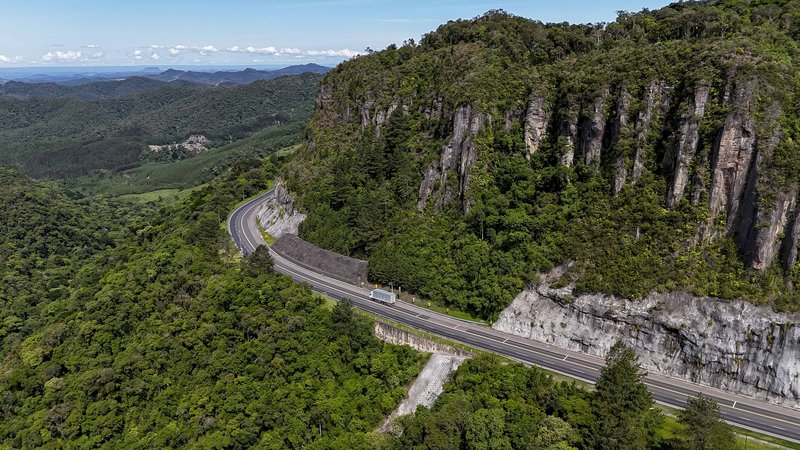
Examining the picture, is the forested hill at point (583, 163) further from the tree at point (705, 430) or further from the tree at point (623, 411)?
the tree at point (705, 430)

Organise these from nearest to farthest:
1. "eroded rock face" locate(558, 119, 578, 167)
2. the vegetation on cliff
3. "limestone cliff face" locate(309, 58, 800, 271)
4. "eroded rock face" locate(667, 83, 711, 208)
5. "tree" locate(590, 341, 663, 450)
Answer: "tree" locate(590, 341, 663, 450) < the vegetation on cliff < "limestone cliff face" locate(309, 58, 800, 271) < "eroded rock face" locate(667, 83, 711, 208) < "eroded rock face" locate(558, 119, 578, 167)

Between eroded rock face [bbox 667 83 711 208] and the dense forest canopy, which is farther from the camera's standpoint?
eroded rock face [bbox 667 83 711 208]

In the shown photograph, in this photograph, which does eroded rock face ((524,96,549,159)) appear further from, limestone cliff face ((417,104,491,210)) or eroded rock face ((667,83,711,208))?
eroded rock face ((667,83,711,208))

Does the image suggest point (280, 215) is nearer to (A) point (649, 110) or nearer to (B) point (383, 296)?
(B) point (383, 296)

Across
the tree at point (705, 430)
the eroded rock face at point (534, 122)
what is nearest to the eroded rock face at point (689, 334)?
the tree at point (705, 430)

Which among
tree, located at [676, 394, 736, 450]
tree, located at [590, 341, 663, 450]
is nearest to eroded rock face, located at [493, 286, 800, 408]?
tree, located at [590, 341, 663, 450]
